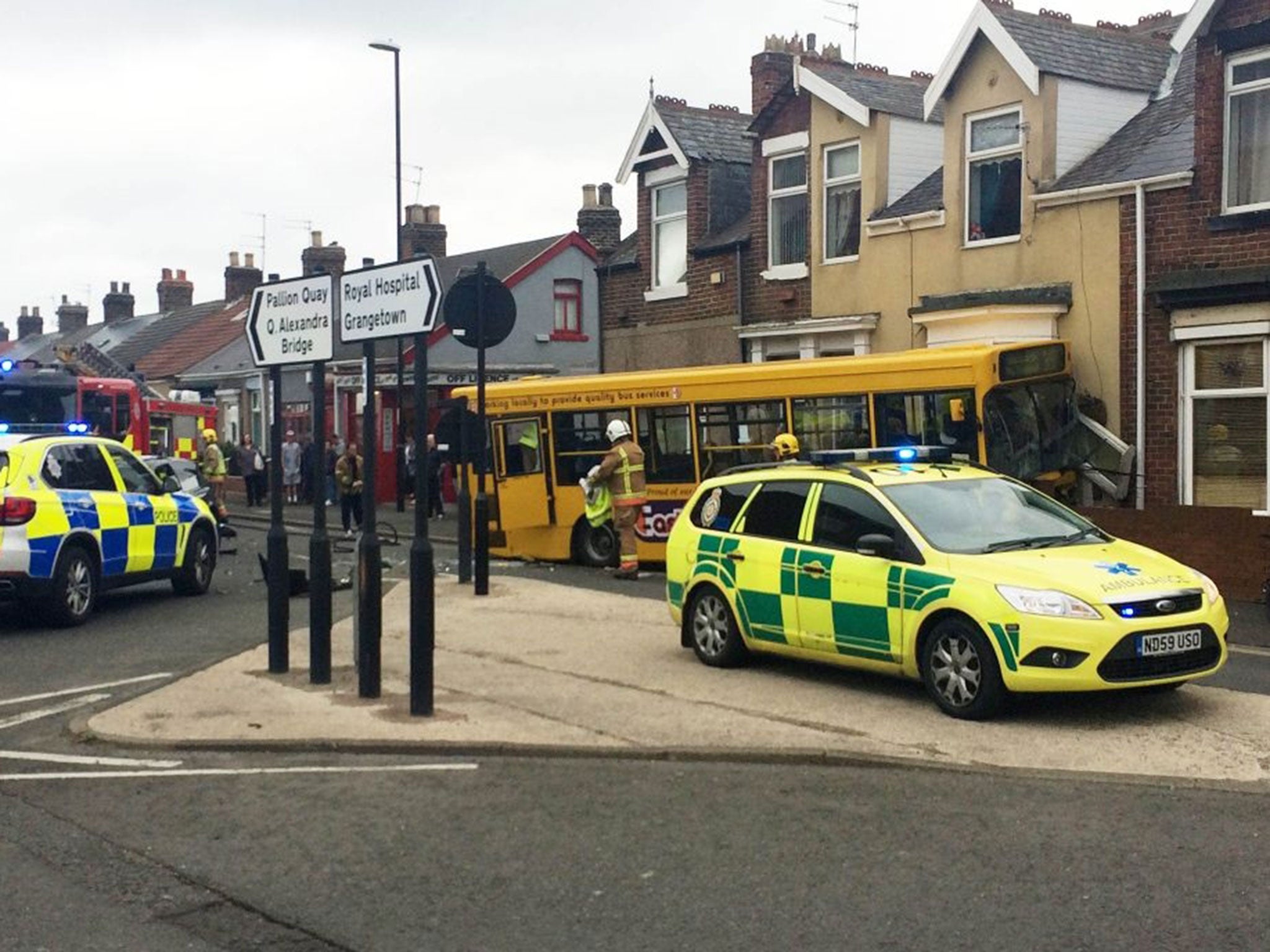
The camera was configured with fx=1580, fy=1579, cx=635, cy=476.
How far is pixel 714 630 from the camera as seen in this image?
11.2 metres

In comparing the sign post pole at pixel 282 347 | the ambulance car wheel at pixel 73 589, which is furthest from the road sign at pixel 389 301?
the ambulance car wheel at pixel 73 589

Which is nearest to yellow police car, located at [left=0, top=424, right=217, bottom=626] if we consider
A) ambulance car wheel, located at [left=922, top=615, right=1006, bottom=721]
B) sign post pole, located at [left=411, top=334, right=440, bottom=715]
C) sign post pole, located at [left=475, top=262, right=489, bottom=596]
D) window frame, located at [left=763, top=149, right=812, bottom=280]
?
sign post pole, located at [left=475, top=262, right=489, bottom=596]

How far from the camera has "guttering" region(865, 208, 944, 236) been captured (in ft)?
70.0

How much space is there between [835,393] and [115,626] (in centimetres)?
802

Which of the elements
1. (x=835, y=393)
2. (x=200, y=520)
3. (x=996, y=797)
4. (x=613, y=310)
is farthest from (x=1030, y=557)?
(x=613, y=310)

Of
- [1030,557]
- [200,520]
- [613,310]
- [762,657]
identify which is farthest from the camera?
[613,310]

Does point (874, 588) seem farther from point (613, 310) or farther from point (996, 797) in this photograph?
point (613, 310)

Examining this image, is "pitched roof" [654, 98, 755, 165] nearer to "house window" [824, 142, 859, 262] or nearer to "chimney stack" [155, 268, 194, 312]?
"house window" [824, 142, 859, 262]

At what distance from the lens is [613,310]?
27.7 m

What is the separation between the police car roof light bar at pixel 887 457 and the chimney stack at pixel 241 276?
4534 centimetres

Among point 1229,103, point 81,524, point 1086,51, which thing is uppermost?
point 1086,51

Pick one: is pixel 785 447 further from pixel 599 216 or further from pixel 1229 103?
pixel 599 216

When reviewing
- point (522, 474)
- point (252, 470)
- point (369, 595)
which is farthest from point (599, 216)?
point (369, 595)

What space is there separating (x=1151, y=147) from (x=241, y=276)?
40.0 m
